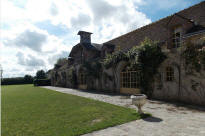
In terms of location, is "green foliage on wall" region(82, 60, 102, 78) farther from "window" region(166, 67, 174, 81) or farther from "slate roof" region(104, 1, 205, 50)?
"window" region(166, 67, 174, 81)

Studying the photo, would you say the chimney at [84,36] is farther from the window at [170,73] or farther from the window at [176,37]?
the window at [170,73]

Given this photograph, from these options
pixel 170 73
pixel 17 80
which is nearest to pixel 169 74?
pixel 170 73

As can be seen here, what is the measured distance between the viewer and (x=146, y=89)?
389 inches

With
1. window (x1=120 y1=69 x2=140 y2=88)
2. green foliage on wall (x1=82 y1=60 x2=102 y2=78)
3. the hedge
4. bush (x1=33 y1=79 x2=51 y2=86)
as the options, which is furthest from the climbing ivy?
the hedge

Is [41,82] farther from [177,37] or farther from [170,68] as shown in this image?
[177,37]

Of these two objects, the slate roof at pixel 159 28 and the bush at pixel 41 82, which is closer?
the slate roof at pixel 159 28

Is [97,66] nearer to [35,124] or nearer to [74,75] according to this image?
[74,75]

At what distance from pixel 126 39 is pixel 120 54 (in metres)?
4.01

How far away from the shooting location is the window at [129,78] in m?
11.5

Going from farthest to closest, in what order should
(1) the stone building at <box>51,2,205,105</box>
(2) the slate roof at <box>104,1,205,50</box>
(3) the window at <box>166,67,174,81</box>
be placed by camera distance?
1. (2) the slate roof at <box>104,1,205,50</box>
2. (3) the window at <box>166,67,174,81</box>
3. (1) the stone building at <box>51,2,205,105</box>

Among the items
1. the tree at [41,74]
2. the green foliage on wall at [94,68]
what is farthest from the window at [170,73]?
the tree at [41,74]

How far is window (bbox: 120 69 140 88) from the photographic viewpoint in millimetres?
11539

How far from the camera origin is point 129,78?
12.2 metres

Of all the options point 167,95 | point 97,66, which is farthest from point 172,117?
point 97,66
